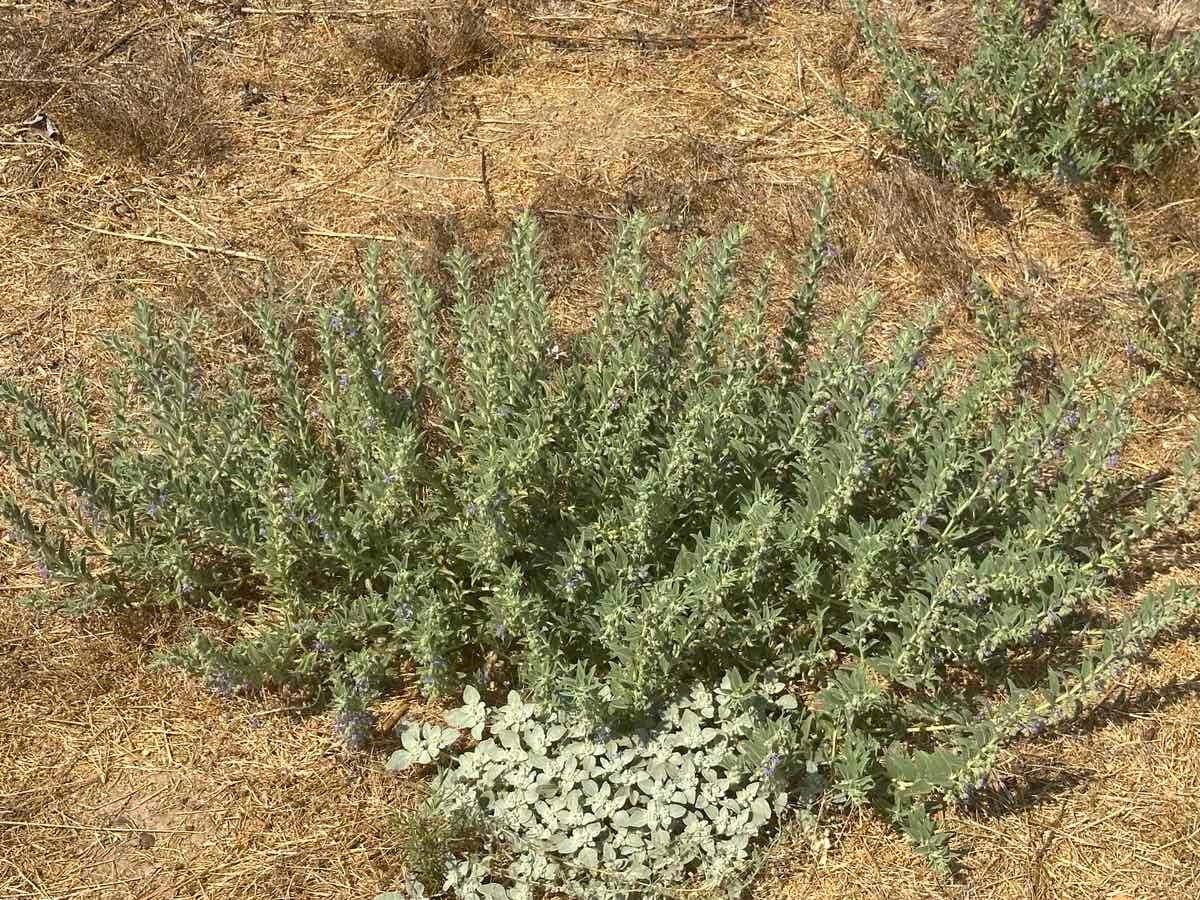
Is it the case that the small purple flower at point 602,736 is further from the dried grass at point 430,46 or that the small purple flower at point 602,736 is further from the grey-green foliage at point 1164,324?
the dried grass at point 430,46

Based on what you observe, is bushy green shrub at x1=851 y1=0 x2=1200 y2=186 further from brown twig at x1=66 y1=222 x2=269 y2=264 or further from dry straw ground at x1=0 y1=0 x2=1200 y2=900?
brown twig at x1=66 y1=222 x2=269 y2=264

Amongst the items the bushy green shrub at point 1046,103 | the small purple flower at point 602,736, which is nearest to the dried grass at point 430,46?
the bushy green shrub at point 1046,103

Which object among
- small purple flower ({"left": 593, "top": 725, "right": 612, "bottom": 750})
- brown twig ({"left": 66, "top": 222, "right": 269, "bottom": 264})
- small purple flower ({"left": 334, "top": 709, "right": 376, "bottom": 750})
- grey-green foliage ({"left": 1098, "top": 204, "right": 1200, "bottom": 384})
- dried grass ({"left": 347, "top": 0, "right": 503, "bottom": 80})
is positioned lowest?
small purple flower ({"left": 334, "top": 709, "right": 376, "bottom": 750})

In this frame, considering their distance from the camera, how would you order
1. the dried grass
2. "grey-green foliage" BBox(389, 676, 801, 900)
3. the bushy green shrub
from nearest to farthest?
"grey-green foliage" BBox(389, 676, 801, 900) → the bushy green shrub → the dried grass

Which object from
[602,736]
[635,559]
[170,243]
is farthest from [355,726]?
[170,243]

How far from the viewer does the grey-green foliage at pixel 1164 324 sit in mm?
4176

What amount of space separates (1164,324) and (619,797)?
269 centimetres

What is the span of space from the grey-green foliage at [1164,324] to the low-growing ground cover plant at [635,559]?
860 millimetres

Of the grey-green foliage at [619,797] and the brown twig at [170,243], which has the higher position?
the brown twig at [170,243]

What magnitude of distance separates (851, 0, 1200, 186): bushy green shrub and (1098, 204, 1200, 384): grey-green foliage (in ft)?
1.61

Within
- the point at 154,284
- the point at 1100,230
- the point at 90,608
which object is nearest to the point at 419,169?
the point at 154,284

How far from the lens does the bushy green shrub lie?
15.1 feet

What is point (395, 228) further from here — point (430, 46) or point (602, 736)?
point (602, 736)

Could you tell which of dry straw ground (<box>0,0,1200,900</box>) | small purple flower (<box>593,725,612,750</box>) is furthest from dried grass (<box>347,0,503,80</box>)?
small purple flower (<box>593,725,612,750</box>)
